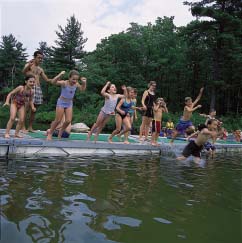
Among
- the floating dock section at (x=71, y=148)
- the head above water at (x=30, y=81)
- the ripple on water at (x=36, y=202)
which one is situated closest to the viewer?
the ripple on water at (x=36, y=202)

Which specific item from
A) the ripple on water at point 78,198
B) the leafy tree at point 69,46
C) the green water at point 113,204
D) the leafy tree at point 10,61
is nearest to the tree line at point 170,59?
the leafy tree at point 69,46

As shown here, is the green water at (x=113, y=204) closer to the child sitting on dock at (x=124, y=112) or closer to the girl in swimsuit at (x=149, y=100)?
the child sitting on dock at (x=124, y=112)

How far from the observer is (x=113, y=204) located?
16.3ft

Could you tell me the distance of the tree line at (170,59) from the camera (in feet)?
108

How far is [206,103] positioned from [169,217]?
4389 centimetres

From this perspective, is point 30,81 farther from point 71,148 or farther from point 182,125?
point 182,125

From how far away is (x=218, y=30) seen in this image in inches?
1332

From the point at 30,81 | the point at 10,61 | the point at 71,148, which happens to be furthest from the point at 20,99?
the point at 10,61

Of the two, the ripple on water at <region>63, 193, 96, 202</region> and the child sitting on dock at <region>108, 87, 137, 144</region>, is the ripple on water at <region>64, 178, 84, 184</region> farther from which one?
the child sitting on dock at <region>108, 87, 137, 144</region>

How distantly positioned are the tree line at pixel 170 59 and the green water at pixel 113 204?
85.9 ft

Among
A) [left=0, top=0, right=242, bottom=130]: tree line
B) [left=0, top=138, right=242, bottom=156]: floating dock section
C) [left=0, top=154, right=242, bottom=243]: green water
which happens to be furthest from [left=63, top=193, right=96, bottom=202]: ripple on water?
[left=0, top=0, right=242, bottom=130]: tree line

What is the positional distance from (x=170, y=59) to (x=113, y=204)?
1632 inches

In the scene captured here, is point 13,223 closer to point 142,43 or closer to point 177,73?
point 142,43

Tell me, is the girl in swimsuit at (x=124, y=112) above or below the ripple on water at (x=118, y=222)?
above
